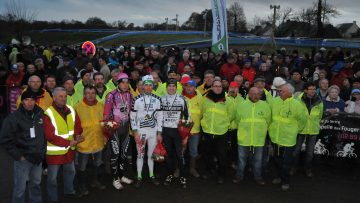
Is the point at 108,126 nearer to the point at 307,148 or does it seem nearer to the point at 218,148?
the point at 218,148

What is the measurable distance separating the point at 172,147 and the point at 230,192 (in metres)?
1.46

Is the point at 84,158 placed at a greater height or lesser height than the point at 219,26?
lesser

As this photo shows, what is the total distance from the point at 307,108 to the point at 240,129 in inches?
60.6

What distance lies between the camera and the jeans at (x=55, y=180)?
18.0 ft

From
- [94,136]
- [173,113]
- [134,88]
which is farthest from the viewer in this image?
[134,88]

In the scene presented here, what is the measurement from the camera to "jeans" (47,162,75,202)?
18.0ft

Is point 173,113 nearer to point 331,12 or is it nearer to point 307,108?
point 307,108

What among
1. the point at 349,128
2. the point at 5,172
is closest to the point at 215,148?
the point at 349,128

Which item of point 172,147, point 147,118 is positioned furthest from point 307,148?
point 147,118

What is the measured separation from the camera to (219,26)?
44.2ft

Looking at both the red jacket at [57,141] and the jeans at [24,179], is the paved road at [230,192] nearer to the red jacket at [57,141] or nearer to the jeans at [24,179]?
the jeans at [24,179]

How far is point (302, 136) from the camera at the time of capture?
7109 millimetres

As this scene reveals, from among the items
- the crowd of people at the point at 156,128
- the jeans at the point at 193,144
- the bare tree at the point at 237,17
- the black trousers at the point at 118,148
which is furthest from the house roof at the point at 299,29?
the black trousers at the point at 118,148

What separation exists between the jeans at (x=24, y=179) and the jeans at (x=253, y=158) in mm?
3899
